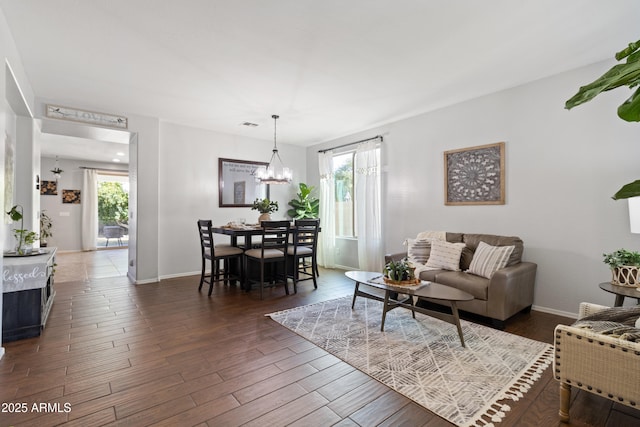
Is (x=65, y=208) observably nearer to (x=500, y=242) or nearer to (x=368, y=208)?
(x=368, y=208)

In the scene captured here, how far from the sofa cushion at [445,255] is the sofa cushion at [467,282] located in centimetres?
15

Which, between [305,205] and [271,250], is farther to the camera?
[305,205]

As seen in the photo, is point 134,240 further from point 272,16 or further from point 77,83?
point 272,16

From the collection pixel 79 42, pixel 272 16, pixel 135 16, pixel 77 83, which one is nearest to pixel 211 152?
pixel 77 83

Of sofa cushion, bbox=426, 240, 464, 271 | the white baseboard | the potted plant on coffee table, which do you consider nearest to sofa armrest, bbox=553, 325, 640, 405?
the potted plant on coffee table

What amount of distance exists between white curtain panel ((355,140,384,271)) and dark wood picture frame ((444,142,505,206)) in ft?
4.07

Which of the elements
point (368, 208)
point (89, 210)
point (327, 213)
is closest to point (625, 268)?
point (368, 208)

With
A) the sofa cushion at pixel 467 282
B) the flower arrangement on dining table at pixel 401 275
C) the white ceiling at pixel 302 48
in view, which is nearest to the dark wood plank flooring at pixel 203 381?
the sofa cushion at pixel 467 282

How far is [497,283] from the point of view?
2.88 meters

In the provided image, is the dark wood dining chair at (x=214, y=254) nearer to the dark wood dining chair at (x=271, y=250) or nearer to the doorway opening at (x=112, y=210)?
the dark wood dining chair at (x=271, y=250)

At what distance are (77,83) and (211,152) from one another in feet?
7.46

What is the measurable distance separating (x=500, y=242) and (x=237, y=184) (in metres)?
4.56

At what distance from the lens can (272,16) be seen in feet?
7.72

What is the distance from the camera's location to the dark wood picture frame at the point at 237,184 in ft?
18.9
